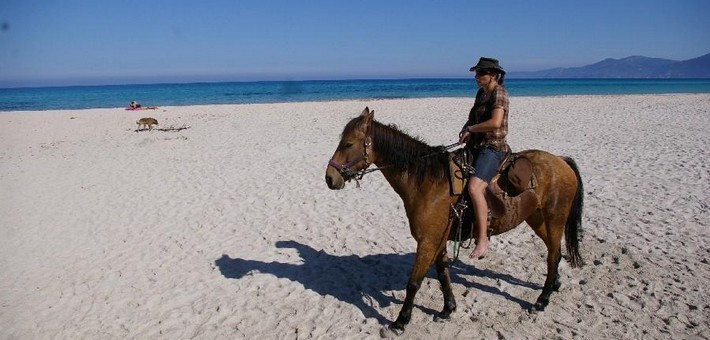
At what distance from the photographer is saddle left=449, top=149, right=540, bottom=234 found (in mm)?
3971

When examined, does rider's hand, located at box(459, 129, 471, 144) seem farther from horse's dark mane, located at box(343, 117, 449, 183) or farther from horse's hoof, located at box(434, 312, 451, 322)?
horse's hoof, located at box(434, 312, 451, 322)

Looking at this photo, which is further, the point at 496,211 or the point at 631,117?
the point at 631,117

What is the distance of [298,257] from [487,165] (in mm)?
3291

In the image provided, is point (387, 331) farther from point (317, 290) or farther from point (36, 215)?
point (36, 215)

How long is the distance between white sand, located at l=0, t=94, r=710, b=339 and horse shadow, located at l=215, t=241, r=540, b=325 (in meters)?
0.03

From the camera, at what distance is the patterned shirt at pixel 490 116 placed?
12.3 feet

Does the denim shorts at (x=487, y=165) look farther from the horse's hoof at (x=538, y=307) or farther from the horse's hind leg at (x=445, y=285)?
the horse's hoof at (x=538, y=307)

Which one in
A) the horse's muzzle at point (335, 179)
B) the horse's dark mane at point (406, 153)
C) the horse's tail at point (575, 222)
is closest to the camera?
the horse's muzzle at point (335, 179)

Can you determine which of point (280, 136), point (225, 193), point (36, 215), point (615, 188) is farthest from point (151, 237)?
point (280, 136)

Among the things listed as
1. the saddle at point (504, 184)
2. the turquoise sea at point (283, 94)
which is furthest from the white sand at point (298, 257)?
the turquoise sea at point (283, 94)

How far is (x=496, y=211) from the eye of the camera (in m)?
4.04

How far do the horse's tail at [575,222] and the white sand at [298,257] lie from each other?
30cm

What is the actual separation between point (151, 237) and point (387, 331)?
182 inches

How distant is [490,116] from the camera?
3.87m
